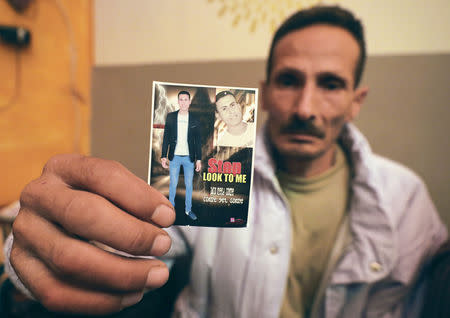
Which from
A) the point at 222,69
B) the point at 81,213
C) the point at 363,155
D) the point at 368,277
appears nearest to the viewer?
the point at 81,213

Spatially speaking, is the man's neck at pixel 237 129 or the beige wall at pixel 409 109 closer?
the man's neck at pixel 237 129

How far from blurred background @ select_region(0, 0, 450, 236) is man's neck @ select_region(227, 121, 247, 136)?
1.26 ft

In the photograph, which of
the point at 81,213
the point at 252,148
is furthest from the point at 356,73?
the point at 81,213

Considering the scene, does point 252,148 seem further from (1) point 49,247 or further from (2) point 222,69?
(2) point 222,69

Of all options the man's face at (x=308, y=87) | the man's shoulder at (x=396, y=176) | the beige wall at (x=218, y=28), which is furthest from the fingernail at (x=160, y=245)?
the man's shoulder at (x=396, y=176)

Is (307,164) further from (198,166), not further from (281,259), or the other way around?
(198,166)

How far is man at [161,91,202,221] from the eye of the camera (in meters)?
0.31

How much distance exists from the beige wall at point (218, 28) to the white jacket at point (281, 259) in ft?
1.42

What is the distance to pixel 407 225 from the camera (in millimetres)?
741

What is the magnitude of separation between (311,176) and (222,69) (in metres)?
0.52

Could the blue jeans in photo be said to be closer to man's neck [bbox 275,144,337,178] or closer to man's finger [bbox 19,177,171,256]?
man's finger [bbox 19,177,171,256]

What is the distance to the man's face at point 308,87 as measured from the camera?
0.50 meters

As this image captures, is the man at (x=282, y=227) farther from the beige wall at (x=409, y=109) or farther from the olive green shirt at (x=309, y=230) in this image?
the beige wall at (x=409, y=109)

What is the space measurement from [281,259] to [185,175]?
40 cm
